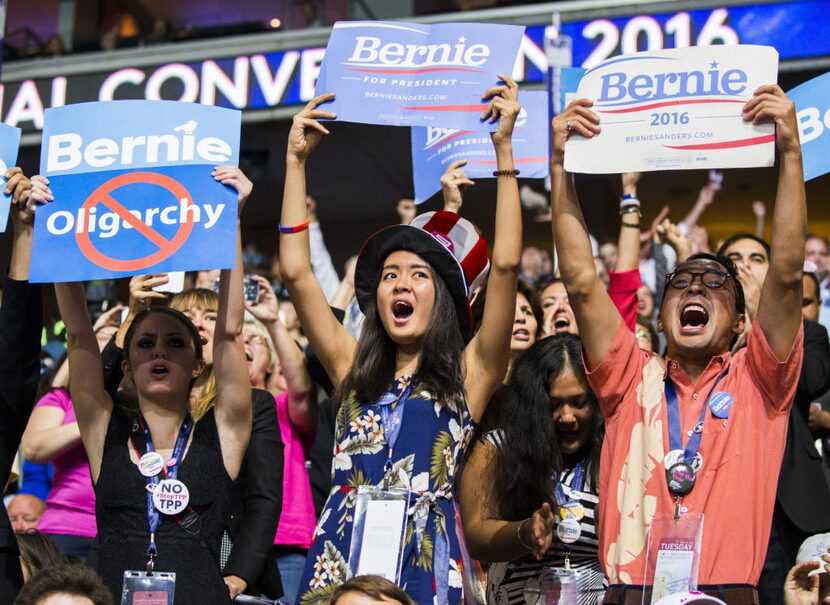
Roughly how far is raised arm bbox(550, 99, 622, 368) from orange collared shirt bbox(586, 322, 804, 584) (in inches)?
2.1

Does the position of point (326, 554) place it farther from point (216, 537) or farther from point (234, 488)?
point (234, 488)

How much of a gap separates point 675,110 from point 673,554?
4.63ft

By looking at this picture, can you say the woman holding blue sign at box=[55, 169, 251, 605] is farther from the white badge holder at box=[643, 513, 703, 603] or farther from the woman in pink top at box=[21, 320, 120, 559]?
the white badge holder at box=[643, 513, 703, 603]

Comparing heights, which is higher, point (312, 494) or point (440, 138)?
point (440, 138)

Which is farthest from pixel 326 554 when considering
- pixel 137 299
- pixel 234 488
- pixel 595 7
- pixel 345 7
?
pixel 345 7

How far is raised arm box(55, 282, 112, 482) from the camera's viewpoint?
3891mm

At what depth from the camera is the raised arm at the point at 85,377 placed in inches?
153

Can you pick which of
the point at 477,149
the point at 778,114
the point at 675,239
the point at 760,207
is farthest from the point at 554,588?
the point at 760,207

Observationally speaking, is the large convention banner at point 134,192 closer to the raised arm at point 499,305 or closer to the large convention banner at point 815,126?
the raised arm at point 499,305

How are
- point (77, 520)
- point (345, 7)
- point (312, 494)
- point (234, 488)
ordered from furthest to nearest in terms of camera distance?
point (345, 7)
point (312, 494)
point (77, 520)
point (234, 488)

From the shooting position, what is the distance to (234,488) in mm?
4301

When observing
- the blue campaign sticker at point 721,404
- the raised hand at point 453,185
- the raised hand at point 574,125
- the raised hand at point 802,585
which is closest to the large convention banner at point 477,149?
the raised hand at point 453,185

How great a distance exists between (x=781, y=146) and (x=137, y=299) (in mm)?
2499

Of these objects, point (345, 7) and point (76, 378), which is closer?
point (76, 378)
